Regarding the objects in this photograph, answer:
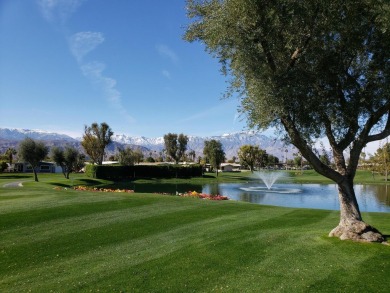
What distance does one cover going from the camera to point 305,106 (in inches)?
499

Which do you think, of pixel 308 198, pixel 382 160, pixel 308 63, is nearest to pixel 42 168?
pixel 308 198

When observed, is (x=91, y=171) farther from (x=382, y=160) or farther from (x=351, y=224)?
(x=351, y=224)

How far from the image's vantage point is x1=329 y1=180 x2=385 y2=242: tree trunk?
13555mm

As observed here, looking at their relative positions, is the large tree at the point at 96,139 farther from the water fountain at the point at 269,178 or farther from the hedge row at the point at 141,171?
the water fountain at the point at 269,178

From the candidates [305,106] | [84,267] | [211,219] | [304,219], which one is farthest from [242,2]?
[304,219]

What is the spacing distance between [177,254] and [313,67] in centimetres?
868

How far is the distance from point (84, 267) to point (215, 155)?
100753mm

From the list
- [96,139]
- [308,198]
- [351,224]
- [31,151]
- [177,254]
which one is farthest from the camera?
[96,139]

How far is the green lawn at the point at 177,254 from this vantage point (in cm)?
995

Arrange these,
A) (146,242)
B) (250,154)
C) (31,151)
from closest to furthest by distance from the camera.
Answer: (146,242) → (31,151) → (250,154)

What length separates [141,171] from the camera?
305ft

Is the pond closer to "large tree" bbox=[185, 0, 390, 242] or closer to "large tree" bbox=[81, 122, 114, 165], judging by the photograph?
"large tree" bbox=[185, 0, 390, 242]

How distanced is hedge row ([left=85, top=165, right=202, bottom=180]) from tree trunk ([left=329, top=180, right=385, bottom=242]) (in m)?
74.4

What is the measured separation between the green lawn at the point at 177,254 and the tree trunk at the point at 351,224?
500 mm
